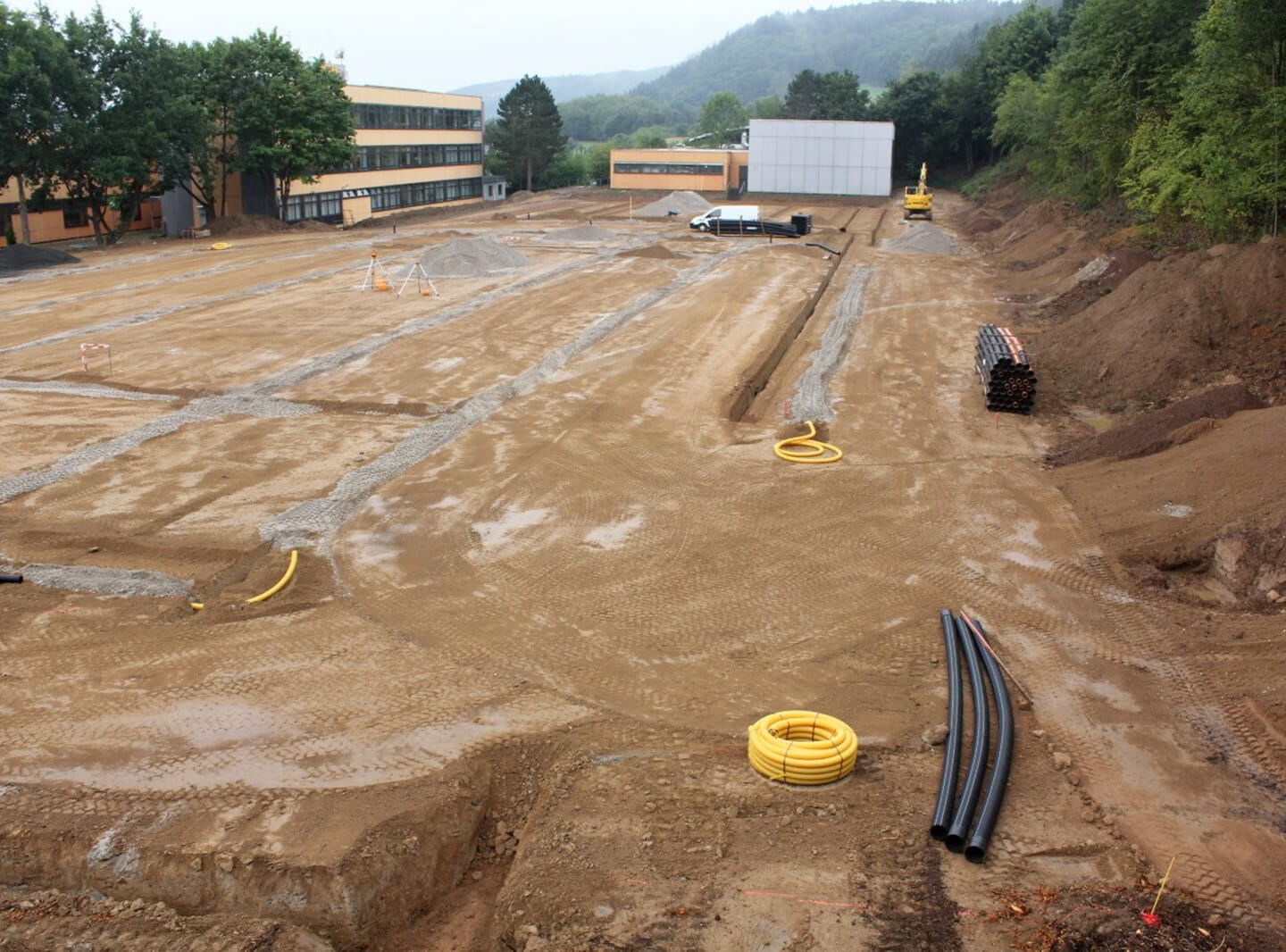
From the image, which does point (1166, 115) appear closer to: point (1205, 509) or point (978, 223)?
point (978, 223)

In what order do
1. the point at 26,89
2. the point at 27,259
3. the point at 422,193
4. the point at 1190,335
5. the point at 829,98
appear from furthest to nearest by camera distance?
the point at 829,98, the point at 422,193, the point at 26,89, the point at 27,259, the point at 1190,335

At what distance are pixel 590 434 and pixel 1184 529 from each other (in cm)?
965

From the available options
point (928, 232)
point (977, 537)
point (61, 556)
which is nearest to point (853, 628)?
point (977, 537)

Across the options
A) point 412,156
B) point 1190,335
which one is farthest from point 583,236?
point 1190,335

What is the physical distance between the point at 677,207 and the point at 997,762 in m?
56.7

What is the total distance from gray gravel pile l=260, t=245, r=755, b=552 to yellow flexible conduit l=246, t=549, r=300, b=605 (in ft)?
1.69

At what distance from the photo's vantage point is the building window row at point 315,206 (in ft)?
185

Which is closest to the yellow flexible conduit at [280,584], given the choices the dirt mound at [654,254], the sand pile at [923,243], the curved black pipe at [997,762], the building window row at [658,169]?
the curved black pipe at [997,762]

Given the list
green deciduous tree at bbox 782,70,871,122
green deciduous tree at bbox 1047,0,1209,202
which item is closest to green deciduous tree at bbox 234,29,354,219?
green deciduous tree at bbox 1047,0,1209,202

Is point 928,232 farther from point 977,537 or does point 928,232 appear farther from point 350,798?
point 350,798

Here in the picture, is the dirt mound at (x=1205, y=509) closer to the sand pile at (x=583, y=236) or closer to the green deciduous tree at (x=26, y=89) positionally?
the sand pile at (x=583, y=236)

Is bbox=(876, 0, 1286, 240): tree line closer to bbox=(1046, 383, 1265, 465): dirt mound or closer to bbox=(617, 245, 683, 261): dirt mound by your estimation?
bbox=(1046, 383, 1265, 465): dirt mound

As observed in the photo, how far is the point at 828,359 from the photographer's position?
2373cm

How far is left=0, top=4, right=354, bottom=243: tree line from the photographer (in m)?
38.7
